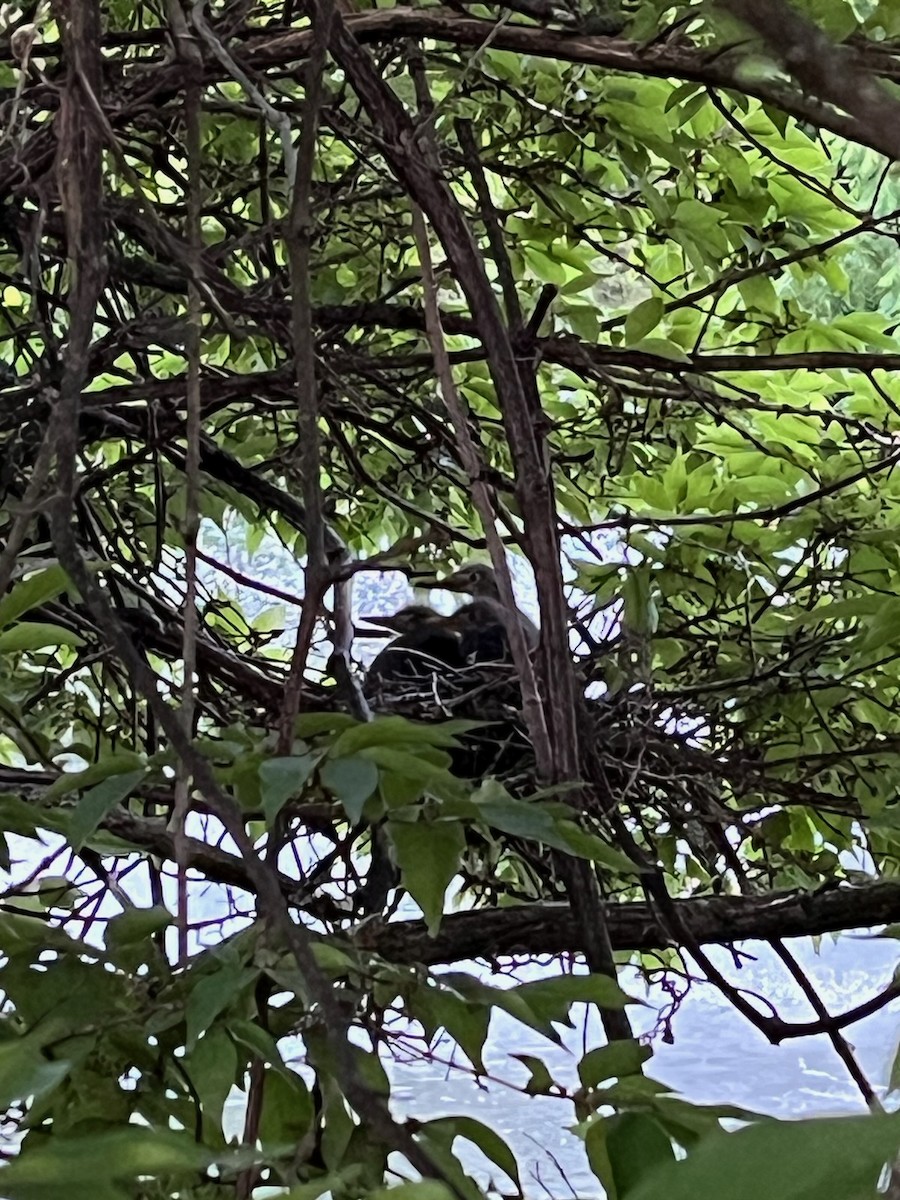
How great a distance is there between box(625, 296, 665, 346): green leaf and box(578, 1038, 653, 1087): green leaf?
0.55 metres

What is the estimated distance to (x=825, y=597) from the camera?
1121 mm

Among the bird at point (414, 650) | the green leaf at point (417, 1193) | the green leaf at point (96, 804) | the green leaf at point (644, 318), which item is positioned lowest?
the green leaf at point (417, 1193)

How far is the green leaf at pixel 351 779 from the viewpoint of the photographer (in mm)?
354

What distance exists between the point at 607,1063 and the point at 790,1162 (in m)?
0.22

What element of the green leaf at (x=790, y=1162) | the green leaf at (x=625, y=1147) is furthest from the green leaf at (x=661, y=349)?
the green leaf at (x=790, y=1162)

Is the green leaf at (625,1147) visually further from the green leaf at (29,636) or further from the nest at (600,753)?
the nest at (600,753)

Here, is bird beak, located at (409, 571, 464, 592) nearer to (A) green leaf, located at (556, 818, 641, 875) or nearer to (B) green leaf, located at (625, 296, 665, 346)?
(B) green leaf, located at (625, 296, 665, 346)

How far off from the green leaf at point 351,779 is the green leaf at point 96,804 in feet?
0.21

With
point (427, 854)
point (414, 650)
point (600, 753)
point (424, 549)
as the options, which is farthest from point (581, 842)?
point (424, 549)

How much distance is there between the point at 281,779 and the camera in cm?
36

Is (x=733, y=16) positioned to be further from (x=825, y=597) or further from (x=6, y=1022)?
(x=825, y=597)

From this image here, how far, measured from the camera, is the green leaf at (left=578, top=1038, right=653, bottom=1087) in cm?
39

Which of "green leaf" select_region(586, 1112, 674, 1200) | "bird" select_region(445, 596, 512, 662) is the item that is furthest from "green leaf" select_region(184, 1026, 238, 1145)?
"bird" select_region(445, 596, 512, 662)

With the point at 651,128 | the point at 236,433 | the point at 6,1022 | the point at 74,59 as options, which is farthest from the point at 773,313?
the point at 6,1022
